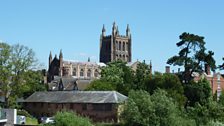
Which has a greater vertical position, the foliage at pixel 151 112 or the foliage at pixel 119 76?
the foliage at pixel 119 76

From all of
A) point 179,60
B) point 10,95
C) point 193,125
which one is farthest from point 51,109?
point 193,125

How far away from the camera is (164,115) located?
50.8 metres

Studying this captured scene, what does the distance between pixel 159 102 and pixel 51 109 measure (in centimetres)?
2491

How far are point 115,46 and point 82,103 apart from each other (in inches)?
3872

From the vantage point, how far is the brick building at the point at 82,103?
62844mm

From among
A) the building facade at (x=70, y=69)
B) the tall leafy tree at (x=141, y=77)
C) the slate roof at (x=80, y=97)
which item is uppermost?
the building facade at (x=70, y=69)

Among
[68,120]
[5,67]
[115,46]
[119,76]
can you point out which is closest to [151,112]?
[68,120]

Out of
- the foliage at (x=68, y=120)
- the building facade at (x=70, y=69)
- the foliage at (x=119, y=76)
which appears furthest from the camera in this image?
the building facade at (x=70, y=69)

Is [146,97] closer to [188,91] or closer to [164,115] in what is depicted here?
[164,115]

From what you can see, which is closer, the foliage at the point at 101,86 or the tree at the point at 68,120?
the tree at the point at 68,120

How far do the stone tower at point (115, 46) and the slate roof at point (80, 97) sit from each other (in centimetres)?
8917

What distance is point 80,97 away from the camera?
67.8m

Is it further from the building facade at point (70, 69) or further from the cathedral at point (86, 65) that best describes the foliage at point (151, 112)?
the building facade at point (70, 69)

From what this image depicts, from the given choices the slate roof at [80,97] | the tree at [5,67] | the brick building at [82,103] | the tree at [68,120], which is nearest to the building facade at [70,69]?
the brick building at [82,103]
